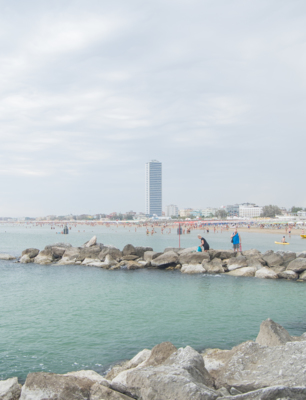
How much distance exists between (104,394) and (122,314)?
6848 mm

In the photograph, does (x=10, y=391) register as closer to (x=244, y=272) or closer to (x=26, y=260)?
(x=244, y=272)

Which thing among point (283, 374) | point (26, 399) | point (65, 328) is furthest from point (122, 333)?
point (283, 374)

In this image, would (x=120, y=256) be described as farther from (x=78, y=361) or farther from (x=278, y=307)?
(x=78, y=361)

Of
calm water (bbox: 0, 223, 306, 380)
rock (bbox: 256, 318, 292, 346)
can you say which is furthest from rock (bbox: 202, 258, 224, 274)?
rock (bbox: 256, 318, 292, 346)

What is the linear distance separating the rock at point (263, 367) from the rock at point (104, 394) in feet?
5.65

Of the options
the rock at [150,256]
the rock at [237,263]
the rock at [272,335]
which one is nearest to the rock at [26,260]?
the rock at [150,256]

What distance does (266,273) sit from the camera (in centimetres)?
1928

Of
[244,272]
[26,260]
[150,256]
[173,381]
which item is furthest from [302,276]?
[26,260]

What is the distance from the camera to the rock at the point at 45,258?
26375 millimetres

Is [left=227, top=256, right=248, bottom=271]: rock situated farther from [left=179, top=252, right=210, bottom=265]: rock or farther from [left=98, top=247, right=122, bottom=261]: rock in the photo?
[left=98, top=247, right=122, bottom=261]: rock

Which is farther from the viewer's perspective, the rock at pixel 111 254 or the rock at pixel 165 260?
the rock at pixel 111 254

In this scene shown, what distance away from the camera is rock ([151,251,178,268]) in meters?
22.5

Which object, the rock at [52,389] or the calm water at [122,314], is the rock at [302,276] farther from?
the rock at [52,389]

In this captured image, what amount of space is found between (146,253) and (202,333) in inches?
549
